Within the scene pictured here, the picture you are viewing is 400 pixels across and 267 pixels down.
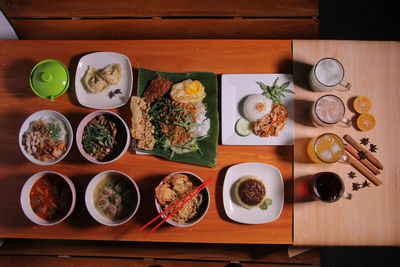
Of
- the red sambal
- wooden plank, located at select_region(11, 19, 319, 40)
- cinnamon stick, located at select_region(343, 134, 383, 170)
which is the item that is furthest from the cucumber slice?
the red sambal

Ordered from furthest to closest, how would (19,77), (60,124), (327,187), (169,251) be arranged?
(169,251) → (19,77) → (60,124) → (327,187)

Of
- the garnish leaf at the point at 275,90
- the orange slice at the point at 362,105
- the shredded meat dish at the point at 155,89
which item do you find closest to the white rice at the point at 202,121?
the shredded meat dish at the point at 155,89

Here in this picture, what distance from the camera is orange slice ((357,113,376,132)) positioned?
2.06m

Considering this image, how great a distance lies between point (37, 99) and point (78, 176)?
700 millimetres

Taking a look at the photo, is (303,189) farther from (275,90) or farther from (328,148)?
(275,90)

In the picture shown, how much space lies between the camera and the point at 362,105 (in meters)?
2.07

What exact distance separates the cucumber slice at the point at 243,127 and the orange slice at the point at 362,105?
Answer: 80cm

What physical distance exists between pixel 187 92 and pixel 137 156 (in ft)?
2.01

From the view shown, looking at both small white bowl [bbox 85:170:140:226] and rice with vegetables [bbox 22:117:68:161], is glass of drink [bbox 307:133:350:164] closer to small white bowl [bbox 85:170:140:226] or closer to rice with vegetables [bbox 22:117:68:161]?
small white bowl [bbox 85:170:140:226]

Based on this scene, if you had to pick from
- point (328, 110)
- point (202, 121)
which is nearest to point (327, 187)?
point (328, 110)

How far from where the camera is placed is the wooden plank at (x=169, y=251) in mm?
2518

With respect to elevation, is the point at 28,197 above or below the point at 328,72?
below

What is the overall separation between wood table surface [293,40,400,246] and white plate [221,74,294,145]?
0.27 feet

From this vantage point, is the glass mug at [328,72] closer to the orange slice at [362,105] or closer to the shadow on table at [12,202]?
the orange slice at [362,105]
